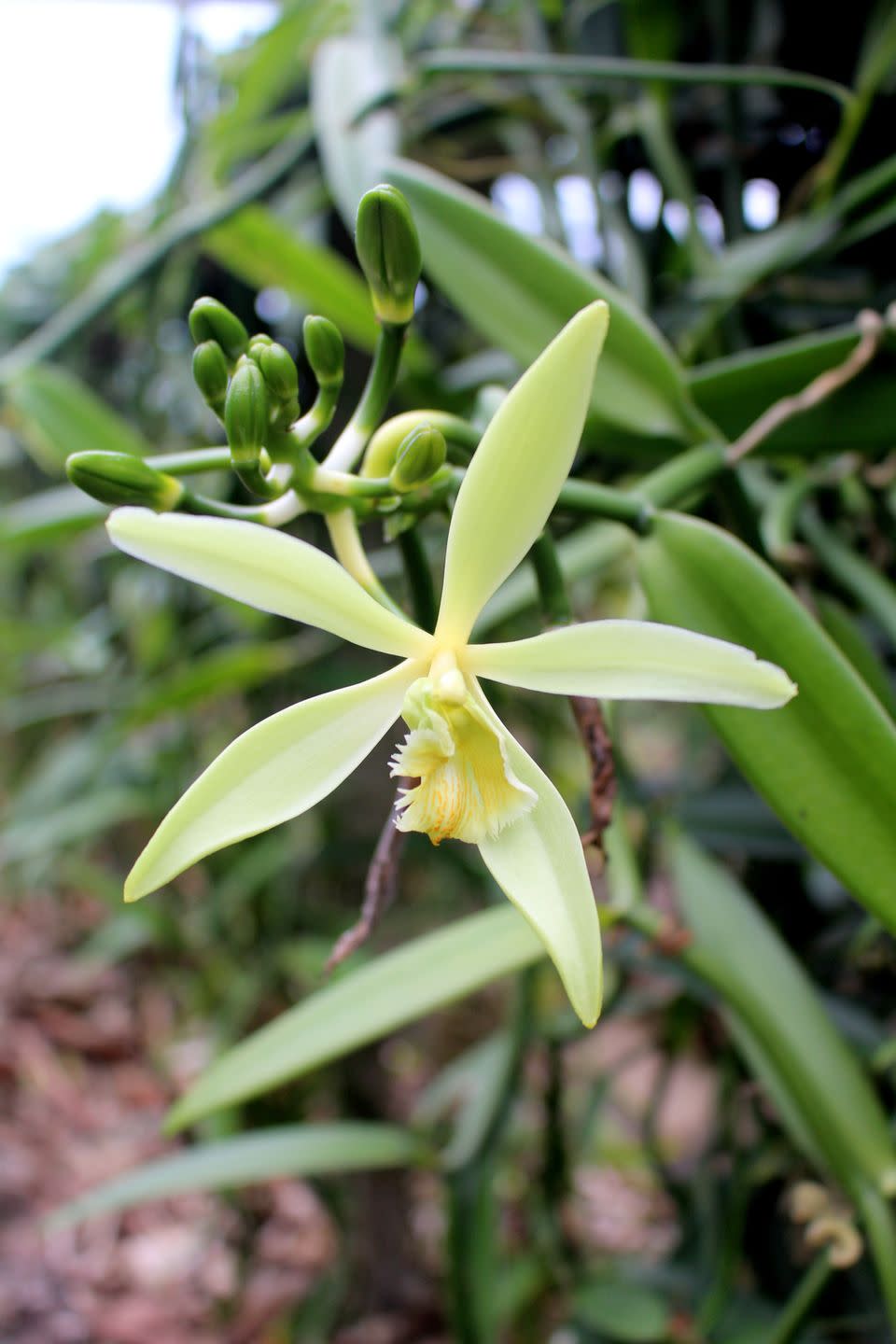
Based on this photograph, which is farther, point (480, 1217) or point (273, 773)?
point (480, 1217)

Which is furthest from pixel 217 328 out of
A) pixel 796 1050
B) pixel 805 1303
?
pixel 805 1303

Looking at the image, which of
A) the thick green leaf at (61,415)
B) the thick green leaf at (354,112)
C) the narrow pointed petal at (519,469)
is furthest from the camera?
the thick green leaf at (61,415)

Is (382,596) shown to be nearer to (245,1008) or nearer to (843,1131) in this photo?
(843,1131)

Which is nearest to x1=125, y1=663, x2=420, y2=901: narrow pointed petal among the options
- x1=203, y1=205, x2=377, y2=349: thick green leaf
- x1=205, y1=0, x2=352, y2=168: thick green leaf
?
→ x1=203, y1=205, x2=377, y2=349: thick green leaf

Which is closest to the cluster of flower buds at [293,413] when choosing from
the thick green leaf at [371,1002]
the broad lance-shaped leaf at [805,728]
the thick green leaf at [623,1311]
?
the broad lance-shaped leaf at [805,728]

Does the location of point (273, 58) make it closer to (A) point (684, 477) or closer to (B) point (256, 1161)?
(A) point (684, 477)

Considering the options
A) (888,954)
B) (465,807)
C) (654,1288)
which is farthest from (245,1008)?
(465,807)

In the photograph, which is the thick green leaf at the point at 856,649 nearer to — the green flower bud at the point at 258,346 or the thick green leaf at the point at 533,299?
the thick green leaf at the point at 533,299
